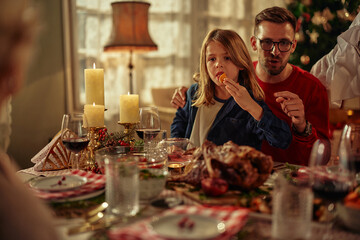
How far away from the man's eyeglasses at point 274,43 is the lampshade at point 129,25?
1.29 meters

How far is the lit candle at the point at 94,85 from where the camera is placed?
174 centimetres

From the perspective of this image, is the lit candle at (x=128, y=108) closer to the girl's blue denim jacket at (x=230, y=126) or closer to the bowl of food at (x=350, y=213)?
the girl's blue denim jacket at (x=230, y=126)

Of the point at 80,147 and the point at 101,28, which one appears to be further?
the point at 101,28

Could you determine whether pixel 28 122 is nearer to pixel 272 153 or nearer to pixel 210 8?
pixel 272 153

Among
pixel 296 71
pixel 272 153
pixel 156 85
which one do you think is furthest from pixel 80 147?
pixel 156 85

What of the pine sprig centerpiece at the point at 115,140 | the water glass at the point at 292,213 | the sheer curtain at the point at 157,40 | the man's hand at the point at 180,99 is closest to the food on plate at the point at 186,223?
the water glass at the point at 292,213

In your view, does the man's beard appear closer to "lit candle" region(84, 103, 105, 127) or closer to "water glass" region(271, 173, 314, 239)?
"lit candle" region(84, 103, 105, 127)

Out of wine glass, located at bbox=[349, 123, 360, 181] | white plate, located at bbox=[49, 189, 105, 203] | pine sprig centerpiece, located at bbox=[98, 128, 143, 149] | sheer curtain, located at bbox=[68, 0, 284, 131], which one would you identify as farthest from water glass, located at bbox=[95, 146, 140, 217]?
sheer curtain, located at bbox=[68, 0, 284, 131]

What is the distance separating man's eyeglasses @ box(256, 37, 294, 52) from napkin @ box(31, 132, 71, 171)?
5.04 ft

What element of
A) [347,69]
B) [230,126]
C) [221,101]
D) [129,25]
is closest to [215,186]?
[230,126]

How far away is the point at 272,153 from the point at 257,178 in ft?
4.48

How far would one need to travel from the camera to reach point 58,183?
1.25m

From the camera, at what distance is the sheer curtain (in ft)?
13.0

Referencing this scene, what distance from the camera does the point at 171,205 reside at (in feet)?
3.65
